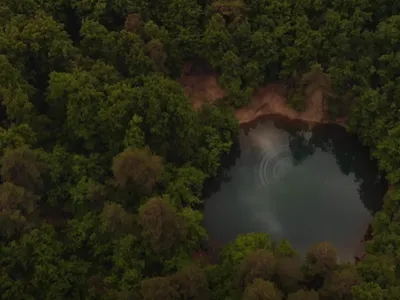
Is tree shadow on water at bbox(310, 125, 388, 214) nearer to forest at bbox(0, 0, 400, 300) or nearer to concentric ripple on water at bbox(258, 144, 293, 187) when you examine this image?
forest at bbox(0, 0, 400, 300)

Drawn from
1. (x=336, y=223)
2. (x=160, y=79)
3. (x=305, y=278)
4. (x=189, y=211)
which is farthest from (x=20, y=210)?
(x=336, y=223)

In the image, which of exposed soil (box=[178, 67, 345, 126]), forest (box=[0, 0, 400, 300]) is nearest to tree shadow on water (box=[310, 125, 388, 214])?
exposed soil (box=[178, 67, 345, 126])

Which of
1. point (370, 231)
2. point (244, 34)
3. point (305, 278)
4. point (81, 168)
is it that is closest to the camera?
point (305, 278)

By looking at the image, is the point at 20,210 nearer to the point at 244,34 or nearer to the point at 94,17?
the point at 94,17

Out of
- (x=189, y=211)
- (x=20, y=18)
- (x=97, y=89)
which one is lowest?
(x=189, y=211)

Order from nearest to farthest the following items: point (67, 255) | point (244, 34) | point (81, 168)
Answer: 1. point (67, 255)
2. point (81, 168)
3. point (244, 34)

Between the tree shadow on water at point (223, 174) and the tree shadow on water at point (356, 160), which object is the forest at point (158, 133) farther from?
the tree shadow on water at point (356, 160)

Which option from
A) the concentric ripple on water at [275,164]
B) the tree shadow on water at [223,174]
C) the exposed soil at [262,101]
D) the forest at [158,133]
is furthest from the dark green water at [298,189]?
the forest at [158,133]

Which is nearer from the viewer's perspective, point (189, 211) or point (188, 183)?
point (189, 211)
